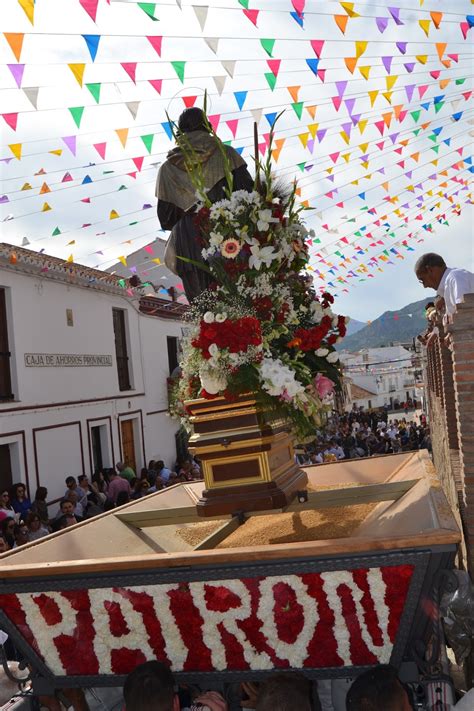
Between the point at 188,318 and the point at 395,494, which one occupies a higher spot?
the point at 188,318

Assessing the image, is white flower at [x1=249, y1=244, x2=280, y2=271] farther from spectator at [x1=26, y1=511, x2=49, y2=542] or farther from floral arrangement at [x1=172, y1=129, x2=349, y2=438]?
spectator at [x1=26, y1=511, x2=49, y2=542]

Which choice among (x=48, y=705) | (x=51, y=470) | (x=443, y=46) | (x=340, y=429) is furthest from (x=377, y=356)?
(x=48, y=705)

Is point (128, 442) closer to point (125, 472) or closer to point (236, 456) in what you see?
point (125, 472)

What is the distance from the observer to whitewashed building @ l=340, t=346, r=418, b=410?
5772cm

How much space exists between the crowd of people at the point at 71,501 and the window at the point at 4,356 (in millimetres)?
1804

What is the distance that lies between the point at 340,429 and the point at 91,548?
24005mm

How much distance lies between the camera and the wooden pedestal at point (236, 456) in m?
3.96

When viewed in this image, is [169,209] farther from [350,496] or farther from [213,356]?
[350,496]

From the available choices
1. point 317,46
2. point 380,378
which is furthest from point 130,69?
point 380,378

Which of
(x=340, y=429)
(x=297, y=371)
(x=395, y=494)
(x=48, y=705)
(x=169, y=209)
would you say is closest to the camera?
(x=48, y=705)

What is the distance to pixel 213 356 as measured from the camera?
3809 mm

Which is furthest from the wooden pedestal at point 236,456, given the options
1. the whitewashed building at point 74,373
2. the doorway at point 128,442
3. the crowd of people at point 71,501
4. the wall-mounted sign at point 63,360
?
the doorway at point 128,442

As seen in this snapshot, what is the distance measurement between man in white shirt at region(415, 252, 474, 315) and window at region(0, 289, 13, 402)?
9309 millimetres

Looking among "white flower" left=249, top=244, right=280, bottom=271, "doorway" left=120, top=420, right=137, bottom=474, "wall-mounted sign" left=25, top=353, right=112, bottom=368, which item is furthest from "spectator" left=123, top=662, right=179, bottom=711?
"doorway" left=120, top=420, right=137, bottom=474
